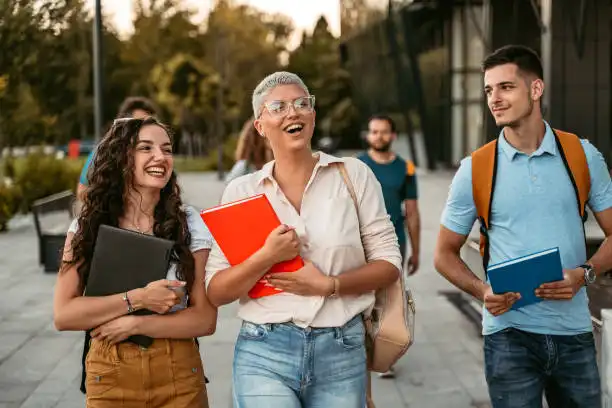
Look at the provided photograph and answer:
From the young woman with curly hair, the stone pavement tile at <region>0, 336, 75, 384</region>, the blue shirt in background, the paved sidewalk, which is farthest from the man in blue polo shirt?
the stone pavement tile at <region>0, 336, 75, 384</region>

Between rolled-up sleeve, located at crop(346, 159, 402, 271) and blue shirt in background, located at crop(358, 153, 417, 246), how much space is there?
3391 millimetres

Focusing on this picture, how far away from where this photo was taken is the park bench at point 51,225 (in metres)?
12.3

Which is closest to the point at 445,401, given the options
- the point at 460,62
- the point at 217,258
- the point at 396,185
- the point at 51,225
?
the point at 396,185

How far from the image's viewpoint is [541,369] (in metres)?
3.46

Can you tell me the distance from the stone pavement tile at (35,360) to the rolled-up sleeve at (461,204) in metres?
4.12

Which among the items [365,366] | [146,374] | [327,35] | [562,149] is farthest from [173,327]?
[327,35]

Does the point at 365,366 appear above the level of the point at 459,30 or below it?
below

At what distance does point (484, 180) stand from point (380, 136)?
131 inches

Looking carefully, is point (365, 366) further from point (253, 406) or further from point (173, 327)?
point (173, 327)

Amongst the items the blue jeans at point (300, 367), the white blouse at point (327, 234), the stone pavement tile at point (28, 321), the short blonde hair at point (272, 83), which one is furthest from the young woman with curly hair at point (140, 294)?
the stone pavement tile at point (28, 321)

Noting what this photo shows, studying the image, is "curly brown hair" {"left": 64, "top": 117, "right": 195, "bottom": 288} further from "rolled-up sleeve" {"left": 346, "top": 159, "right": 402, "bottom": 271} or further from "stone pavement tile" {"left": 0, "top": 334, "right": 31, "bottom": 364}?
"stone pavement tile" {"left": 0, "top": 334, "right": 31, "bottom": 364}

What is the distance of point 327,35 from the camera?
9256 centimetres

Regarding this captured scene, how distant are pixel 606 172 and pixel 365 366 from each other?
1225 mm

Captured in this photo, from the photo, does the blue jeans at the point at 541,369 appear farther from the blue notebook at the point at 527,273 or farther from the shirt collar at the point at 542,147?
the shirt collar at the point at 542,147
